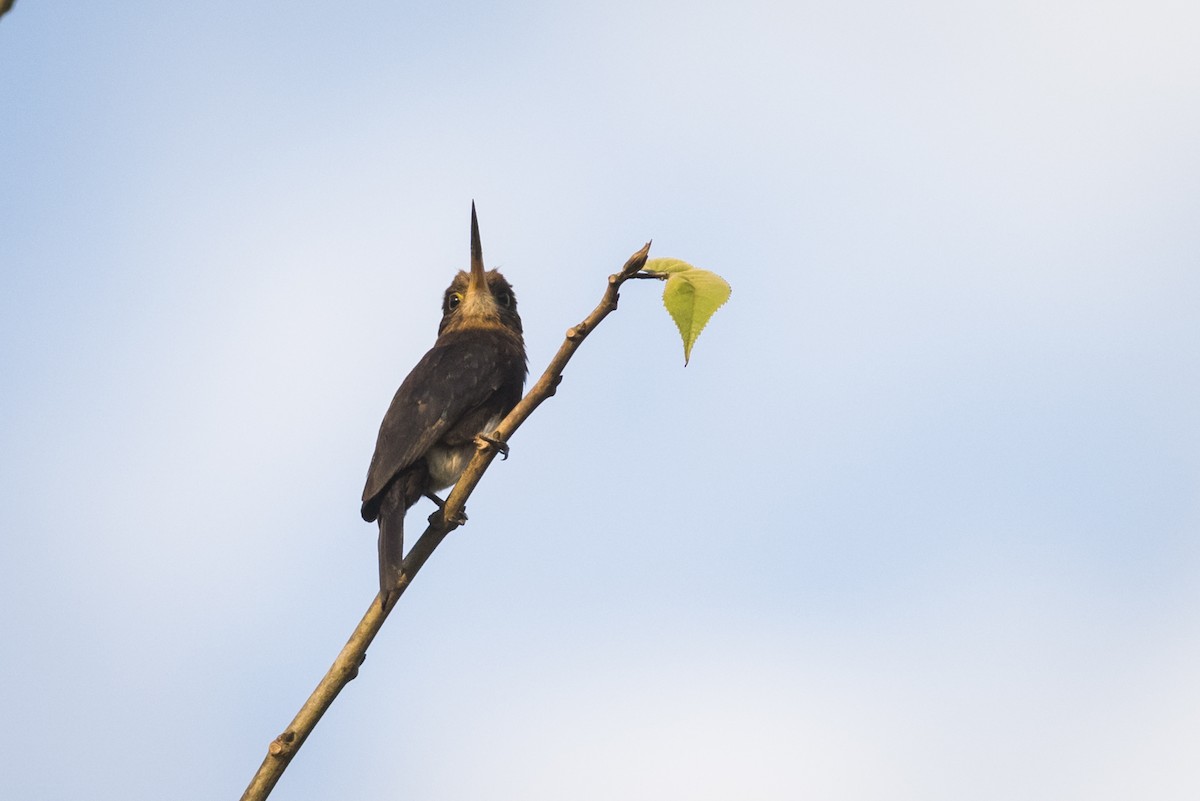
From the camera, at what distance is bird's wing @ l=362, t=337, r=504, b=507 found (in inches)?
218

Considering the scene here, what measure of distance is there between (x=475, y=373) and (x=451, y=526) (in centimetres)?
240

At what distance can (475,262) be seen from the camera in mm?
6941

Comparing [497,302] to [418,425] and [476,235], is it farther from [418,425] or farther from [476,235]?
[418,425]

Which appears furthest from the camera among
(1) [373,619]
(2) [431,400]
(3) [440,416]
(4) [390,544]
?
(2) [431,400]

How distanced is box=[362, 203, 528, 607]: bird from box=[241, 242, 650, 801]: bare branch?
1.35 metres

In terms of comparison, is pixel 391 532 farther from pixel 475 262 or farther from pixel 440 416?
pixel 475 262

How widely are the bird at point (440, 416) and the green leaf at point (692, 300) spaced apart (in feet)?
6.65

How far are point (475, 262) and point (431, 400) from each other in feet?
4.18

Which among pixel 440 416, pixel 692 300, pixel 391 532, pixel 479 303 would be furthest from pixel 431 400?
pixel 692 300

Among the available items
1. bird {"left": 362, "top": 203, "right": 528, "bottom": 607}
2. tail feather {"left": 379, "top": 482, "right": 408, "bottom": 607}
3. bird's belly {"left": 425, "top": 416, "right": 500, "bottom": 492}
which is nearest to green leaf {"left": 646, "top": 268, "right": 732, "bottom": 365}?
tail feather {"left": 379, "top": 482, "right": 408, "bottom": 607}

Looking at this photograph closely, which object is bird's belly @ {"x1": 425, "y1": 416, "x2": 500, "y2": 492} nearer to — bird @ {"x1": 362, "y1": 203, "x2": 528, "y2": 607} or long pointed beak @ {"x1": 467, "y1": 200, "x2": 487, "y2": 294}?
bird @ {"x1": 362, "y1": 203, "x2": 528, "y2": 607}

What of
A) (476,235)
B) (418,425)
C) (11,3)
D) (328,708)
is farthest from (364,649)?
(476,235)

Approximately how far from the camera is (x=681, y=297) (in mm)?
2930

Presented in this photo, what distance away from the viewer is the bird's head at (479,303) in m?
7.27
